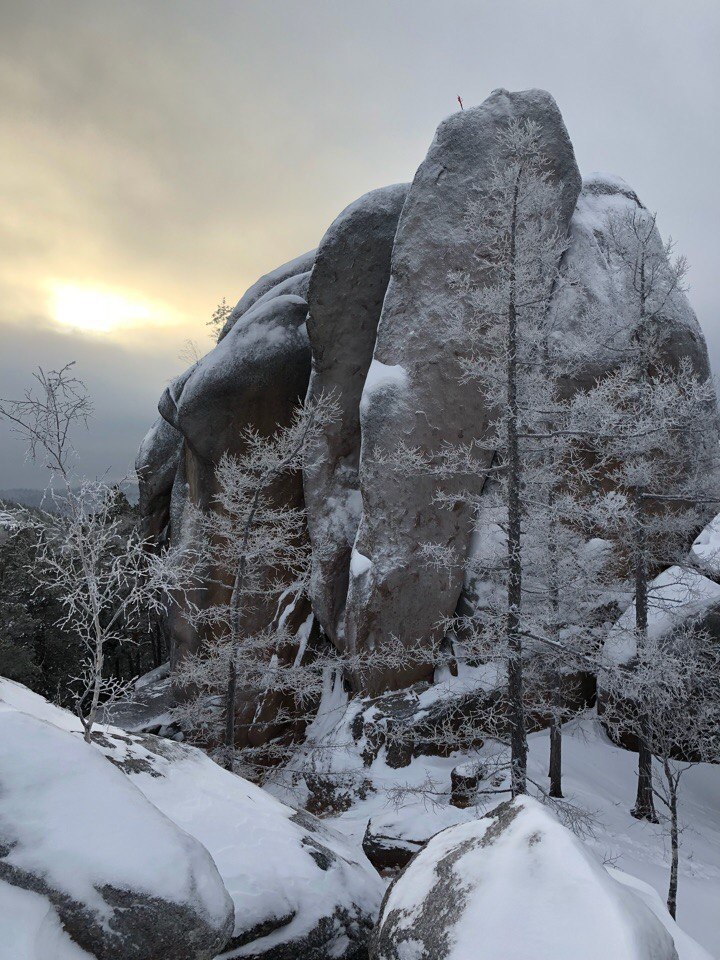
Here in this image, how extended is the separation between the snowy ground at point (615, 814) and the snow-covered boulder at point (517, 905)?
3.91 m

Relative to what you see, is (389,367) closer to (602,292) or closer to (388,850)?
(602,292)

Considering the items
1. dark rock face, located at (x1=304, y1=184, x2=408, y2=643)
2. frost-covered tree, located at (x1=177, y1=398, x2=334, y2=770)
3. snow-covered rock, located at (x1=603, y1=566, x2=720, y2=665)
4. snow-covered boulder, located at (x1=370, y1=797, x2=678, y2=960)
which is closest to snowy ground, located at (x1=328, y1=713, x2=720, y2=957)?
snow-covered rock, located at (x1=603, y1=566, x2=720, y2=665)

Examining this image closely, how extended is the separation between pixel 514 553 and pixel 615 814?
20.3ft

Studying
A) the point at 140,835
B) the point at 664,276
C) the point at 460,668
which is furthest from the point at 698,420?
the point at 140,835

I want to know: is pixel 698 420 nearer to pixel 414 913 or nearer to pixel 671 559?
pixel 671 559

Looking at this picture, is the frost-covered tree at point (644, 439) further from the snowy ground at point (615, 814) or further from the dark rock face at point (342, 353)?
the dark rock face at point (342, 353)

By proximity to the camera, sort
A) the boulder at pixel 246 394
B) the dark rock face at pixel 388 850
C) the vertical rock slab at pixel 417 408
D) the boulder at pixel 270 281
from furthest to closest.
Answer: the boulder at pixel 270 281, the boulder at pixel 246 394, the vertical rock slab at pixel 417 408, the dark rock face at pixel 388 850

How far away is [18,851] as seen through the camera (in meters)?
2.86

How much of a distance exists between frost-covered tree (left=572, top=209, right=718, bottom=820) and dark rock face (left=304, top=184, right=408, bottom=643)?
6.51 m

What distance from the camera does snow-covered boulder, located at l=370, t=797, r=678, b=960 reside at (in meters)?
2.83

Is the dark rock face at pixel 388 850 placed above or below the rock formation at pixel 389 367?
below

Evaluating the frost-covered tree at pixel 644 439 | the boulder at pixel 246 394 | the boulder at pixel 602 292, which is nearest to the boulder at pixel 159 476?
the boulder at pixel 246 394

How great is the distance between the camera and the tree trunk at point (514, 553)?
8.05m

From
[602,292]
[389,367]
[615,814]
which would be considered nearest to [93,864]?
[615,814]
